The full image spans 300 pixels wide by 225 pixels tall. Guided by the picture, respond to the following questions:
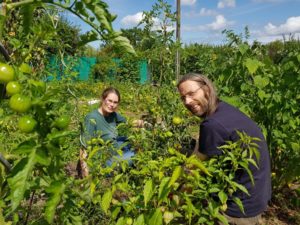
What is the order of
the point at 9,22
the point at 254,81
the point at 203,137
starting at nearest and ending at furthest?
the point at 203,137 < the point at 9,22 < the point at 254,81

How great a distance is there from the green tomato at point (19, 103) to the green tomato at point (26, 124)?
0.11 feet

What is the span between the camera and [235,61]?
3748mm

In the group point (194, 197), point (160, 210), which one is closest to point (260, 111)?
point (194, 197)

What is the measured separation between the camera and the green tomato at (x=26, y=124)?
3.35ft

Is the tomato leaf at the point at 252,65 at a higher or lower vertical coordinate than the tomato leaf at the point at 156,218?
higher

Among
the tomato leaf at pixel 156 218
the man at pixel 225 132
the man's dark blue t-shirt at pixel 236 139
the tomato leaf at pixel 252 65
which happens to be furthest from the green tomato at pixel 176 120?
the tomato leaf at pixel 156 218

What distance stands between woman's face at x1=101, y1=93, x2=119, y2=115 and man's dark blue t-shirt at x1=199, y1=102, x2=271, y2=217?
163 centimetres

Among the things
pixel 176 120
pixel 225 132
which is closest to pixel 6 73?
pixel 225 132

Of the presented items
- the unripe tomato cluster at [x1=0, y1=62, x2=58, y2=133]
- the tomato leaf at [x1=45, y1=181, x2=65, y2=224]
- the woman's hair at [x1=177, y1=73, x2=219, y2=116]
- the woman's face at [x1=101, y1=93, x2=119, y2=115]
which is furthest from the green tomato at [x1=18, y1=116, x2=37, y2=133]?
the woman's face at [x1=101, y1=93, x2=119, y2=115]

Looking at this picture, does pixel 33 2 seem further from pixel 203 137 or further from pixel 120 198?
pixel 203 137

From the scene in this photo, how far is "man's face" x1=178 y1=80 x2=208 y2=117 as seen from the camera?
102 inches

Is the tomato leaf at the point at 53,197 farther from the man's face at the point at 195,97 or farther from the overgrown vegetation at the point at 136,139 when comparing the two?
the man's face at the point at 195,97

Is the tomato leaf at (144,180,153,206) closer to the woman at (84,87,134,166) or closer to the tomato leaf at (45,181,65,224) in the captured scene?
the tomato leaf at (45,181,65,224)

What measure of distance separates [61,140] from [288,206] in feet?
12.3
